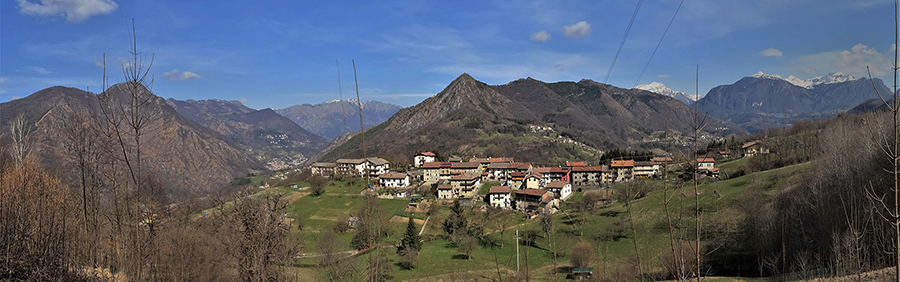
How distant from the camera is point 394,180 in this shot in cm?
7800

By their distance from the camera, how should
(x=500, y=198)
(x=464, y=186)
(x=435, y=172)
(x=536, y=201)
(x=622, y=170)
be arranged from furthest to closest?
(x=435, y=172) → (x=622, y=170) → (x=464, y=186) → (x=500, y=198) → (x=536, y=201)

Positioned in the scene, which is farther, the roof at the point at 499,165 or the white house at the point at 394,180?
the roof at the point at 499,165

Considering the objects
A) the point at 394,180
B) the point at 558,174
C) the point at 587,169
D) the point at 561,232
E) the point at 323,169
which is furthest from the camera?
the point at 323,169

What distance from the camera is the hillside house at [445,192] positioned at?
224ft

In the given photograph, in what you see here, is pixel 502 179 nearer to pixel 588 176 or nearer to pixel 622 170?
pixel 588 176

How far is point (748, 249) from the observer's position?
34.2m

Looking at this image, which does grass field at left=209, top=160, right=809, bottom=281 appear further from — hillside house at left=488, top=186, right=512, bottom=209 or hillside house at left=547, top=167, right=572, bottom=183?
hillside house at left=547, top=167, right=572, bottom=183

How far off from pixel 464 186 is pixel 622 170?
32470mm

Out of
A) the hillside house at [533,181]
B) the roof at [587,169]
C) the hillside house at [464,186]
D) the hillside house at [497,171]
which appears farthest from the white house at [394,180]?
the roof at [587,169]

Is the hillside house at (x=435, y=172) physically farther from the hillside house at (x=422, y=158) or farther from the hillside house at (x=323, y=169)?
the hillside house at (x=323, y=169)

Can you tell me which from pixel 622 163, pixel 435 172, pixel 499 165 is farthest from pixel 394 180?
pixel 622 163

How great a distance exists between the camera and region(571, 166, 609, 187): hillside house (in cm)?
7944

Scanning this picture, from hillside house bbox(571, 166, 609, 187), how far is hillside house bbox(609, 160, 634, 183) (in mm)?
1659

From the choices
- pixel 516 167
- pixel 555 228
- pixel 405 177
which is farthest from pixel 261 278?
pixel 516 167
